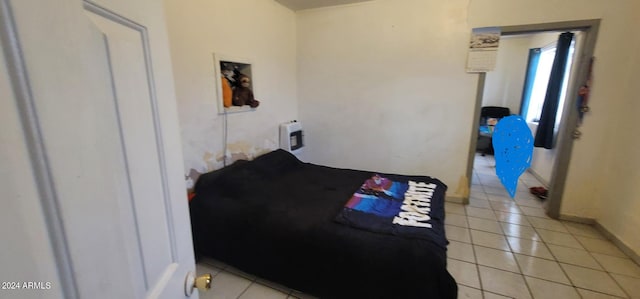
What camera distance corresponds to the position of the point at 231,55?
2.40 metres

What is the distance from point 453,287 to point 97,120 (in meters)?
1.59

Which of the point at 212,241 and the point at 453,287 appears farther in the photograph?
the point at 212,241

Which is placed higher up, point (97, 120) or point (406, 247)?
point (97, 120)

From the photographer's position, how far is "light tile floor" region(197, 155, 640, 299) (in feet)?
5.68

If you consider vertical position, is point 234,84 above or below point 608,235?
above

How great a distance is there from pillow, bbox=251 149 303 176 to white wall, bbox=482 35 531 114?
4.62 meters

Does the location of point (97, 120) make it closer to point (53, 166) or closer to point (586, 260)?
point (53, 166)

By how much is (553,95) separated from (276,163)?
3657 mm

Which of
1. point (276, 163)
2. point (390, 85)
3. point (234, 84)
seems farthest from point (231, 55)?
point (390, 85)

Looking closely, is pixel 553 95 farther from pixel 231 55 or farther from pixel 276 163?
pixel 231 55

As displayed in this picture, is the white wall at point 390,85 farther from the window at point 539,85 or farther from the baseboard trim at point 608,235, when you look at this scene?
the window at point 539,85

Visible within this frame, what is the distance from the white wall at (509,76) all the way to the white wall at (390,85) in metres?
3.22

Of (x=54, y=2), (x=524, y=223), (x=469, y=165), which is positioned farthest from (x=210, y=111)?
(x=524, y=223)

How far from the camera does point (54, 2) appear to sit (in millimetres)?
314
